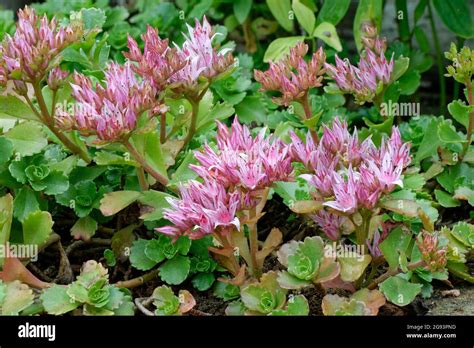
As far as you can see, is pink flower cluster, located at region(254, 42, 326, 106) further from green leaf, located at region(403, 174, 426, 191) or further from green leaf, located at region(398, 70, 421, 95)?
green leaf, located at region(398, 70, 421, 95)

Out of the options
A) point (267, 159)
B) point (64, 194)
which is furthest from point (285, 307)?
point (64, 194)

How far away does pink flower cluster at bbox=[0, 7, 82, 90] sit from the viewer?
181cm

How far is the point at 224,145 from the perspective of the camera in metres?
1.74

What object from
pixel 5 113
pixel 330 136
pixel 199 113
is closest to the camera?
pixel 330 136

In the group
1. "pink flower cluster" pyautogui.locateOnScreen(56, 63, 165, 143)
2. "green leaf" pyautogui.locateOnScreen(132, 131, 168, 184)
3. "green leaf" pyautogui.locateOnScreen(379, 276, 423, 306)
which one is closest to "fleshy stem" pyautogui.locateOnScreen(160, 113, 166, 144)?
"green leaf" pyautogui.locateOnScreen(132, 131, 168, 184)

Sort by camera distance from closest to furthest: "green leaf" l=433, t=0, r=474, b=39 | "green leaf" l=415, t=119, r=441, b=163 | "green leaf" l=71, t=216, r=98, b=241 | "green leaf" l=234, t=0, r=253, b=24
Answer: "green leaf" l=71, t=216, r=98, b=241, "green leaf" l=415, t=119, r=441, b=163, "green leaf" l=433, t=0, r=474, b=39, "green leaf" l=234, t=0, r=253, b=24

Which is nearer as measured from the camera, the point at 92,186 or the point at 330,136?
the point at 330,136

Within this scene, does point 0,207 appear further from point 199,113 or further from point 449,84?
point 449,84

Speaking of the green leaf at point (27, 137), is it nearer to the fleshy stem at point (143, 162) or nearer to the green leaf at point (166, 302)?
the fleshy stem at point (143, 162)

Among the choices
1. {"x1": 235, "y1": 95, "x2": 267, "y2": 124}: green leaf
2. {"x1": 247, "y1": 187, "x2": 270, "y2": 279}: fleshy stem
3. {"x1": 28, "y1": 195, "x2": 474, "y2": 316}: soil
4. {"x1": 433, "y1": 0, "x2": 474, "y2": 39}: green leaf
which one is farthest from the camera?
{"x1": 433, "y1": 0, "x2": 474, "y2": 39}: green leaf

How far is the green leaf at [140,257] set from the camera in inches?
75.9
